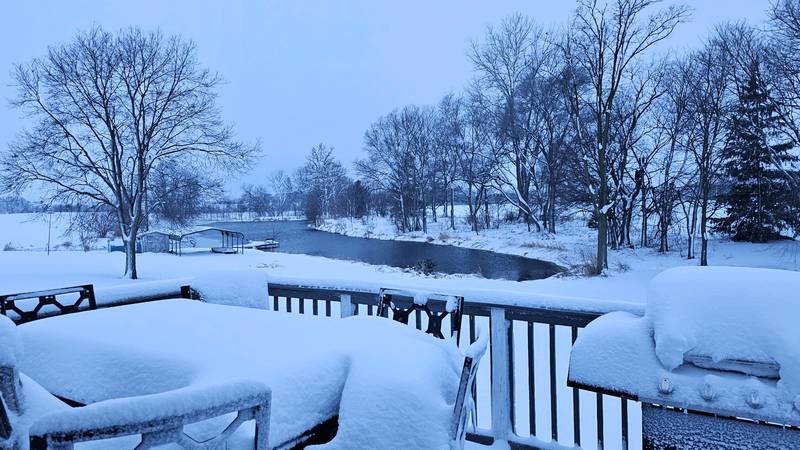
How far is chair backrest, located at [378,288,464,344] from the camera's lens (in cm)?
241

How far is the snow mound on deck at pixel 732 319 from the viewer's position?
47.6 inches

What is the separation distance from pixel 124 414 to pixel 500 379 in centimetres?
209

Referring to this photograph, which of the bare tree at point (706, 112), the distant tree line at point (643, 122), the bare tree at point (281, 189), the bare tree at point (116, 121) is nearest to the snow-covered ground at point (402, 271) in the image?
the distant tree line at point (643, 122)

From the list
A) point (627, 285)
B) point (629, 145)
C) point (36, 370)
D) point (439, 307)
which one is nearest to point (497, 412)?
point (439, 307)

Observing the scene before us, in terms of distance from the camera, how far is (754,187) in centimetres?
1648

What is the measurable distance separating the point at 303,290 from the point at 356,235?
29.5m

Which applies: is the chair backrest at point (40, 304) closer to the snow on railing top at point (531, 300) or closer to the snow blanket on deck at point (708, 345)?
the snow on railing top at point (531, 300)

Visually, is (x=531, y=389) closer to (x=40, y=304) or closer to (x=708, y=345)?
(x=708, y=345)

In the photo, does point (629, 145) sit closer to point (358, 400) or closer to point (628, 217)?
point (628, 217)

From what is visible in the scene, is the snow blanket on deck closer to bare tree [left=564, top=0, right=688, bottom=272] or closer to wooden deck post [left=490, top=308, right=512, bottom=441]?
wooden deck post [left=490, top=308, right=512, bottom=441]

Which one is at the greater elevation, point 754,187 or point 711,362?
point 754,187

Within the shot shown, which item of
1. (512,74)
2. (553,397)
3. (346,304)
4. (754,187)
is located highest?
(512,74)

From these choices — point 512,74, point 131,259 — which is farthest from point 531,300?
point 512,74

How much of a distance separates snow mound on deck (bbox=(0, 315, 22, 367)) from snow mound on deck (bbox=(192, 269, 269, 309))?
209cm
